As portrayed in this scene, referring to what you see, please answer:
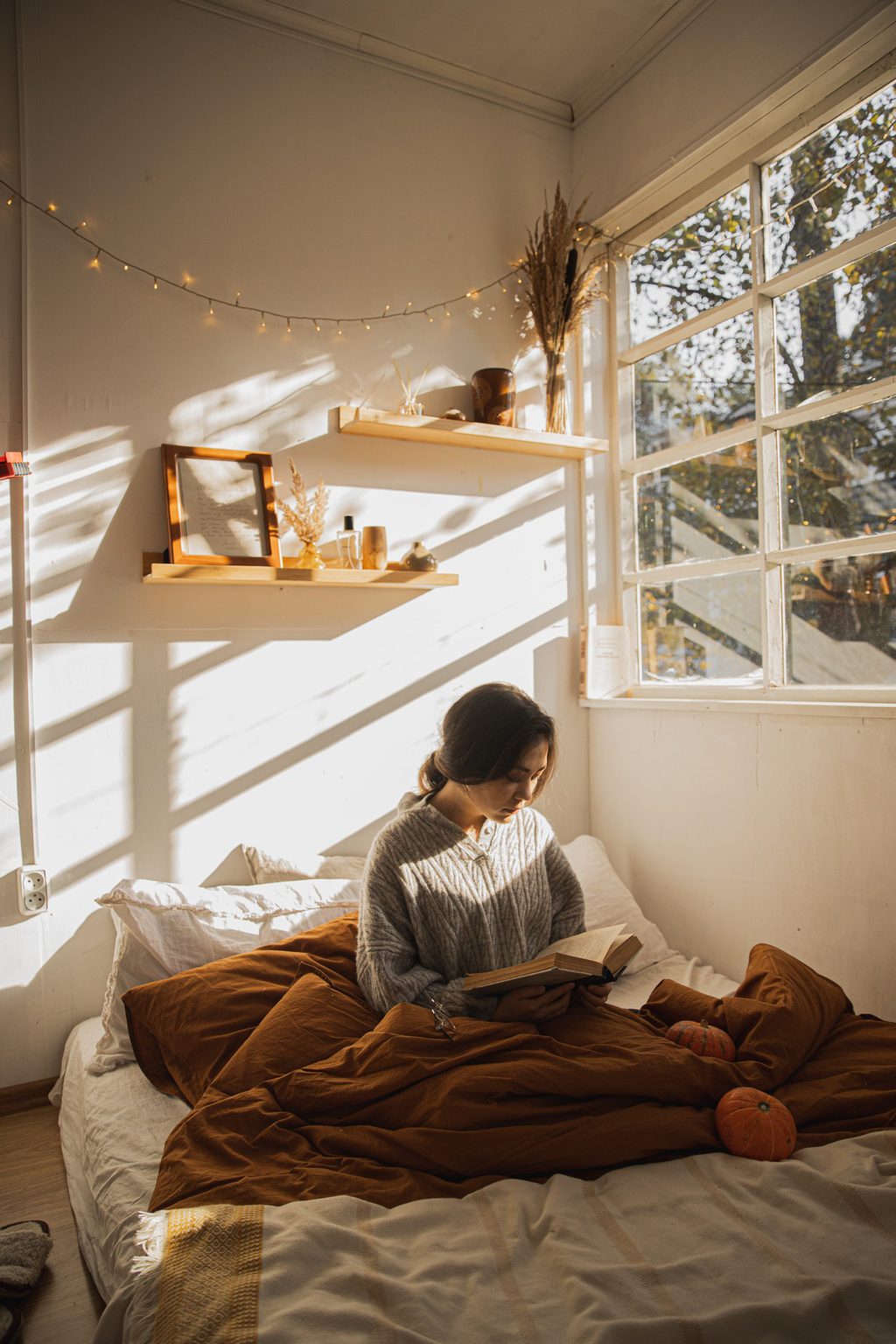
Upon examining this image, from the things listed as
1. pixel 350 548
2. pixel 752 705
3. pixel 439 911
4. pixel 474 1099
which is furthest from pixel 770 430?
pixel 474 1099

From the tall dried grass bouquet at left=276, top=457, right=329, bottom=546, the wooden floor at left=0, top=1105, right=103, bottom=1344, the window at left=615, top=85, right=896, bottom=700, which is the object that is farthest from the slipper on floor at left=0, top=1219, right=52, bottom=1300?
the window at left=615, top=85, right=896, bottom=700

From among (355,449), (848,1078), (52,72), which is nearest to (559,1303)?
(848,1078)

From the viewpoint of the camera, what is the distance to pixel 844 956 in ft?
7.71

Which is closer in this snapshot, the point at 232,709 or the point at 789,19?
the point at 789,19

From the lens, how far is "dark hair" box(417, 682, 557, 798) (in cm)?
181

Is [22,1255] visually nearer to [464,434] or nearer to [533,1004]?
[533,1004]

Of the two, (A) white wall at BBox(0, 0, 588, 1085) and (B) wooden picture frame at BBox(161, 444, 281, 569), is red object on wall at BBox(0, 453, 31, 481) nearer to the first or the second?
(A) white wall at BBox(0, 0, 588, 1085)

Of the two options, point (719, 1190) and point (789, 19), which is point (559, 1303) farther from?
point (789, 19)

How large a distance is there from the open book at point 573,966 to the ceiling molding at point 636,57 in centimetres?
263

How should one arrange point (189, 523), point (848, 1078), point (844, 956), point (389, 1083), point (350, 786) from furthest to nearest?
point (350, 786), point (189, 523), point (844, 956), point (848, 1078), point (389, 1083)

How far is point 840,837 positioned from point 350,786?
1.36 metres

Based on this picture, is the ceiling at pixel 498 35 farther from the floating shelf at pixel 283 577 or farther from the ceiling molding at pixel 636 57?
the floating shelf at pixel 283 577

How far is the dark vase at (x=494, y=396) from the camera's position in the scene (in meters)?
2.98

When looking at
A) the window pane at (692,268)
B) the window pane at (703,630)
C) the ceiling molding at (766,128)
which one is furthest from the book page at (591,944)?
the ceiling molding at (766,128)
